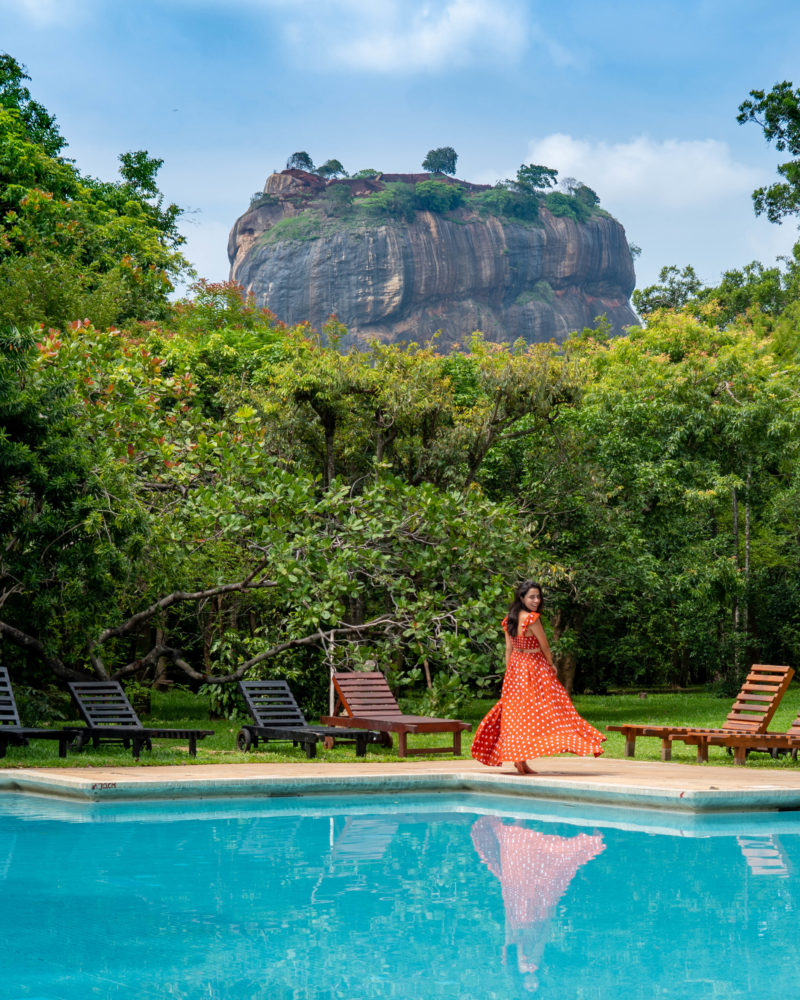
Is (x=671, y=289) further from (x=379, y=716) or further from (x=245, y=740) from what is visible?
(x=245, y=740)

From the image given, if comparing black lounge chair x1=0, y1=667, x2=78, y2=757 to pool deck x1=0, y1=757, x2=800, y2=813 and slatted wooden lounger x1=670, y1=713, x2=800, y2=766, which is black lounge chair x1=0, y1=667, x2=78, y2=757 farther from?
slatted wooden lounger x1=670, y1=713, x2=800, y2=766

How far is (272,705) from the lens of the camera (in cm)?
1290

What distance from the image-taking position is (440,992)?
4426mm

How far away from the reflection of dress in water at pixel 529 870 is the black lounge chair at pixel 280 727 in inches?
130

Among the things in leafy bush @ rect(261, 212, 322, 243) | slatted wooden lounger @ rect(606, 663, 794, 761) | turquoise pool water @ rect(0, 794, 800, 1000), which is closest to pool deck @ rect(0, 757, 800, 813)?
turquoise pool water @ rect(0, 794, 800, 1000)

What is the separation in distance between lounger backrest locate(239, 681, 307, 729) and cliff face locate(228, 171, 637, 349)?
3287 inches

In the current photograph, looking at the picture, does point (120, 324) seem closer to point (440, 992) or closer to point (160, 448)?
point (160, 448)

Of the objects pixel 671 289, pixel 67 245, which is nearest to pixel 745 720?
pixel 67 245

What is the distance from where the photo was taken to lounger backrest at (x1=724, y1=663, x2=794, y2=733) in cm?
1198

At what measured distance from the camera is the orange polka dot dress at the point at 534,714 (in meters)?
10.1

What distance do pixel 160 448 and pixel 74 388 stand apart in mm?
1659

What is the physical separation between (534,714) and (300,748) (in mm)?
3794

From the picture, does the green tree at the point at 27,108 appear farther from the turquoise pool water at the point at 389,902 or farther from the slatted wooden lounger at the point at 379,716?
the turquoise pool water at the point at 389,902

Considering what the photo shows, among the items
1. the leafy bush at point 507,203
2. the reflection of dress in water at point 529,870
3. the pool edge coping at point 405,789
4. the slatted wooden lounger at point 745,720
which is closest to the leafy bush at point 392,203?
the leafy bush at point 507,203
